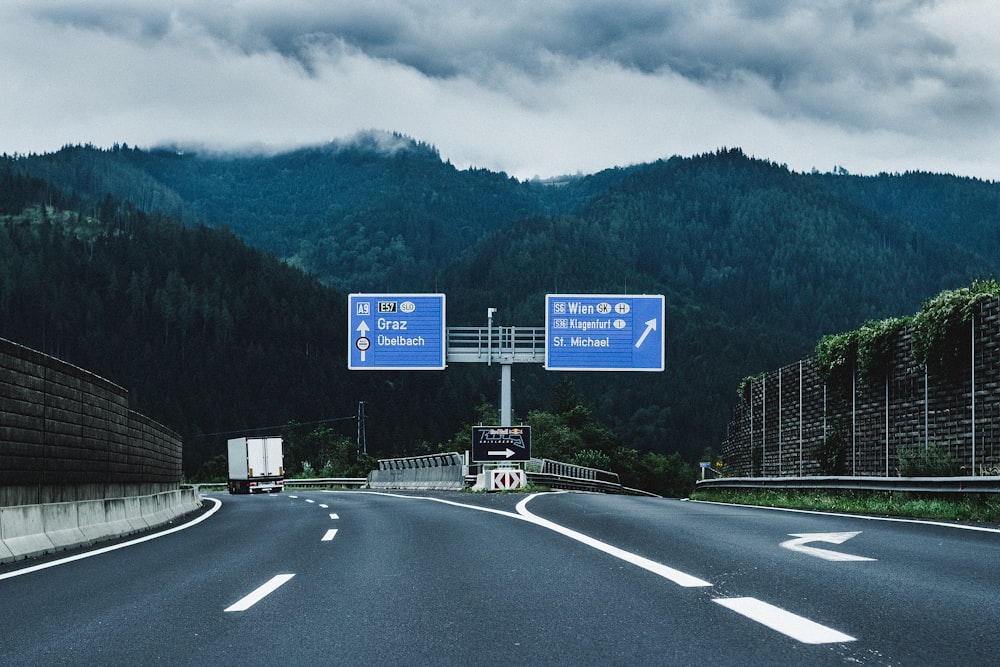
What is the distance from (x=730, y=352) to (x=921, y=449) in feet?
577

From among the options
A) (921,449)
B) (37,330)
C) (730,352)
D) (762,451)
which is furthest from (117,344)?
(921,449)

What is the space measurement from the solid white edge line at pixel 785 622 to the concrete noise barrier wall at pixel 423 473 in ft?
128

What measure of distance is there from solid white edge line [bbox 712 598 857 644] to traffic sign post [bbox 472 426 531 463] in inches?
1423

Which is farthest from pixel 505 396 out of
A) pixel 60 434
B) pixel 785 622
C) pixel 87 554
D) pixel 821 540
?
pixel 785 622

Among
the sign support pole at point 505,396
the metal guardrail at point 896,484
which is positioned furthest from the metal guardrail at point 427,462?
the metal guardrail at point 896,484

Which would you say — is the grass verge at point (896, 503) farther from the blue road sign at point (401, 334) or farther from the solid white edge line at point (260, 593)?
the blue road sign at point (401, 334)

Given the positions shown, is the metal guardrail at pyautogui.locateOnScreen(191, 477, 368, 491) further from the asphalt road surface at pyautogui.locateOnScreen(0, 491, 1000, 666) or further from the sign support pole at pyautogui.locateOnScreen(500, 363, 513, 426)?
the asphalt road surface at pyautogui.locateOnScreen(0, 491, 1000, 666)

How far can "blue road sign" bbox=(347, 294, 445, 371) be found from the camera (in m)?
45.8

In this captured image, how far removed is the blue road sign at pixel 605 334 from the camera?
45.7m

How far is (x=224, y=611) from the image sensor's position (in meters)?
7.77

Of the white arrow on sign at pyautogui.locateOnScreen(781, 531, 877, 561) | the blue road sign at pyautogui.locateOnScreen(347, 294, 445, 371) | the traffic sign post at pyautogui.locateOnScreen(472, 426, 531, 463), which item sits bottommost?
the traffic sign post at pyautogui.locateOnScreen(472, 426, 531, 463)

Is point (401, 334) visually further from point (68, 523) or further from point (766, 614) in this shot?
point (766, 614)

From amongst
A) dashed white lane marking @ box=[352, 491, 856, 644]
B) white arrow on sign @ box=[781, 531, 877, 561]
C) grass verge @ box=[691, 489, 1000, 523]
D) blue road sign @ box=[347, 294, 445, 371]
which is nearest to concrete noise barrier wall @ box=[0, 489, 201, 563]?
dashed white lane marking @ box=[352, 491, 856, 644]

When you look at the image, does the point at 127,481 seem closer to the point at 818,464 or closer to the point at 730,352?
the point at 818,464
